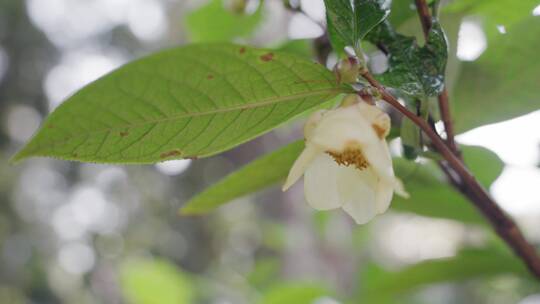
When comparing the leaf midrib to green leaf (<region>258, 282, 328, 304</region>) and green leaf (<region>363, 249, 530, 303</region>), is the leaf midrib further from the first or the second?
green leaf (<region>258, 282, 328, 304</region>)

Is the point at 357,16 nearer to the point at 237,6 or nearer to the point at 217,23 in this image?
the point at 237,6

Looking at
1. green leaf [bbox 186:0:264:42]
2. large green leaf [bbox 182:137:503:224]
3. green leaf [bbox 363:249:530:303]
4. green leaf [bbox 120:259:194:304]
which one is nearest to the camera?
large green leaf [bbox 182:137:503:224]

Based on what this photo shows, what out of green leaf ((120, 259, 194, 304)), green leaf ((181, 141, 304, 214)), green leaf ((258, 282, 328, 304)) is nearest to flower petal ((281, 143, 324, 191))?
green leaf ((181, 141, 304, 214))

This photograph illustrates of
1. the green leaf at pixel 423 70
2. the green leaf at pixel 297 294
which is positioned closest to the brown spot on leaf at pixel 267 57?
the green leaf at pixel 423 70

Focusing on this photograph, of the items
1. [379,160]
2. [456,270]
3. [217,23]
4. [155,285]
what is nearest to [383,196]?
[379,160]

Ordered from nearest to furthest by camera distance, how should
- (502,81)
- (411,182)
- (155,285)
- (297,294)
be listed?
(502,81)
(411,182)
(297,294)
(155,285)

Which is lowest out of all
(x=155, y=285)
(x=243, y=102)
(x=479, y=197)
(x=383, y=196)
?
(x=155, y=285)
